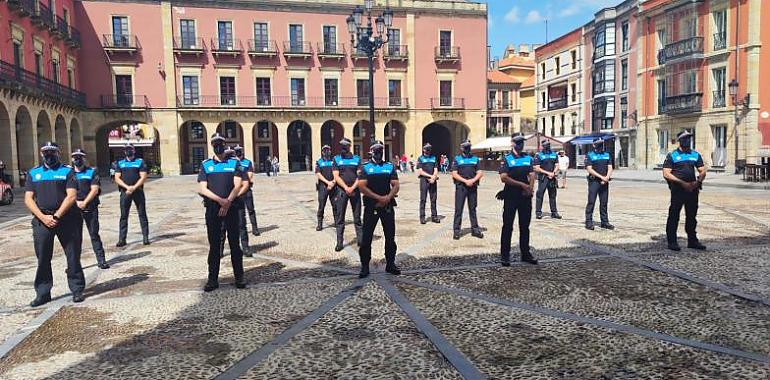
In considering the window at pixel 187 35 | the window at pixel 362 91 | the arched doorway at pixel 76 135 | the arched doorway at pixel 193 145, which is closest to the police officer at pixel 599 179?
the window at pixel 362 91

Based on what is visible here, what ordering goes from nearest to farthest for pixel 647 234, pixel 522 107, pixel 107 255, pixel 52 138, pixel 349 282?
1. pixel 349 282
2. pixel 107 255
3. pixel 647 234
4. pixel 52 138
5. pixel 522 107

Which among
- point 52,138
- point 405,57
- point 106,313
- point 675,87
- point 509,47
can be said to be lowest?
point 106,313

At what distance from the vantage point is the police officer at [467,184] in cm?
896

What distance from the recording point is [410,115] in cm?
4100

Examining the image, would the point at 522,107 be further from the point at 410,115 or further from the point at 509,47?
the point at 410,115

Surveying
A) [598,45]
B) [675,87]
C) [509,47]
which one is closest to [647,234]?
[675,87]

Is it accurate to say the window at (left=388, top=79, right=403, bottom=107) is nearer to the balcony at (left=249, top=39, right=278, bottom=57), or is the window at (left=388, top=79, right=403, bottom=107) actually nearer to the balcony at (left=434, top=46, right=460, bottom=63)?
the balcony at (left=434, top=46, right=460, bottom=63)

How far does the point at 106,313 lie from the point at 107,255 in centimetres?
342

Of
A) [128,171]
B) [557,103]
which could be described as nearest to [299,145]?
[557,103]

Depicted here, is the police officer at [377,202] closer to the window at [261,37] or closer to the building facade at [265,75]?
the building facade at [265,75]

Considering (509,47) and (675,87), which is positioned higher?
(509,47)

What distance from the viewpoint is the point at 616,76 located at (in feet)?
128

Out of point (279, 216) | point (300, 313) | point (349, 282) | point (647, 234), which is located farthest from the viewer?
point (279, 216)

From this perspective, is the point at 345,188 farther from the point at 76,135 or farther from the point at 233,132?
the point at 233,132
